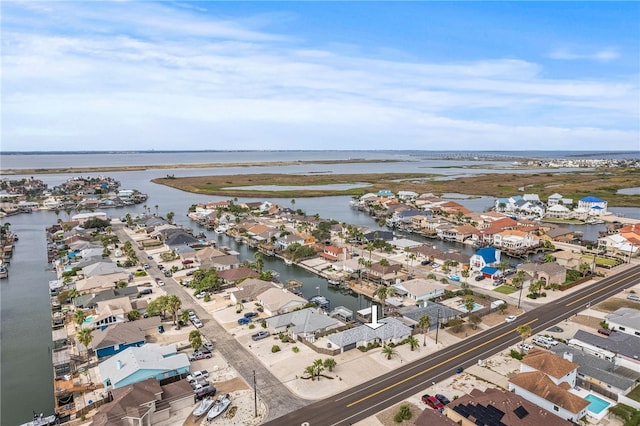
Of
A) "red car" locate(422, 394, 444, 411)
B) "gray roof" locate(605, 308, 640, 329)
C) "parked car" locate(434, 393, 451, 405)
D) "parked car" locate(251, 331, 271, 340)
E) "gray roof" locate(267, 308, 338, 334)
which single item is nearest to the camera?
"red car" locate(422, 394, 444, 411)

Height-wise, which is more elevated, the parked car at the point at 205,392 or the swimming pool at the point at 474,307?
the swimming pool at the point at 474,307

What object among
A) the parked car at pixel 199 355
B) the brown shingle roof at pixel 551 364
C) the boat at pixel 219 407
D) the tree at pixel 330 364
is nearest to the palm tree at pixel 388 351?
the tree at pixel 330 364

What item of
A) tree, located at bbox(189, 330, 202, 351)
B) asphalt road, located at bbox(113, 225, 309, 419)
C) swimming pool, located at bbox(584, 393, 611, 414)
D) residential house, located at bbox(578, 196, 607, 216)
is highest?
residential house, located at bbox(578, 196, 607, 216)

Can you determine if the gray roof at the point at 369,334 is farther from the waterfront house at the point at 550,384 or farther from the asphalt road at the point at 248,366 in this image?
the waterfront house at the point at 550,384

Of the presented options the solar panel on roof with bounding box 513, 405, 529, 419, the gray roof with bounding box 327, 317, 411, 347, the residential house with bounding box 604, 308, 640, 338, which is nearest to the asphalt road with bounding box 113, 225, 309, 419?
the gray roof with bounding box 327, 317, 411, 347

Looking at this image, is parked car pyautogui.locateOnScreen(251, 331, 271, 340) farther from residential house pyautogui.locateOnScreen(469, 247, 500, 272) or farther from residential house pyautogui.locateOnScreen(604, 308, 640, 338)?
residential house pyautogui.locateOnScreen(469, 247, 500, 272)

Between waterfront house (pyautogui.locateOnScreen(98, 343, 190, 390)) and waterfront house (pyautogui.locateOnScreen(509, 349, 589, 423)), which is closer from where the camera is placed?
Answer: waterfront house (pyautogui.locateOnScreen(509, 349, 589, 423))
